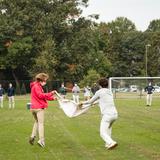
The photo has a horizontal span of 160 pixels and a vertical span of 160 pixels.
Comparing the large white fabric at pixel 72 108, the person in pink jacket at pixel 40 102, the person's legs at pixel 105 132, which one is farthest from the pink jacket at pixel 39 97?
the person's legs at pixel 105 132

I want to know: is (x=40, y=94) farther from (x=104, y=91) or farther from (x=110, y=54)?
(x=110, y=54)

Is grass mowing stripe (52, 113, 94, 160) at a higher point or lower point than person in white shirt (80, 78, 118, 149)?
lower

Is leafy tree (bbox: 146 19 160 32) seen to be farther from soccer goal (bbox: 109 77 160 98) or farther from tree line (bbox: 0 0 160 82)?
soccer goal (bbox: 109 77 160 98)

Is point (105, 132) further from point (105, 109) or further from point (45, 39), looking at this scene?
point (45, 39)

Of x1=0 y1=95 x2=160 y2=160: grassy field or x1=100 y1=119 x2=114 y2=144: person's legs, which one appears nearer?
x1=0 y1=95 x2=160 y2=160: grassy field

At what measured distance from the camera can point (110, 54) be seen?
127 m

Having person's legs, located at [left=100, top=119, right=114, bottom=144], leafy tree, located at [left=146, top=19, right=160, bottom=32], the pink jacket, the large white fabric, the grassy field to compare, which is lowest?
the grassy field

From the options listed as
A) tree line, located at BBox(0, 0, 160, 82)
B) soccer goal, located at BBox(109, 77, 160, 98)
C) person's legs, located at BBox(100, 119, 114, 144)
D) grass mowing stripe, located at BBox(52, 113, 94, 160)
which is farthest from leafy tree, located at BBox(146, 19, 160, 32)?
person's legs, located at BBox(100, 119, 114, 144)

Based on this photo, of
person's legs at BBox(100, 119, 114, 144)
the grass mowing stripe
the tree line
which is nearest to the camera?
the grass mowing stripe

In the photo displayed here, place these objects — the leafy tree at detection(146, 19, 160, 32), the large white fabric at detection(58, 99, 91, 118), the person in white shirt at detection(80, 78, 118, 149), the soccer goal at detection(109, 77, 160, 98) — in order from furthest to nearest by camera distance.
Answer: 1. the leafy tree at detection(146, 19, 160, 32)
2. the soccer goal at detection(109, 77, 160, 98)
3. the large white fabric at detection(58, 99, 91, 118)
4. the person in white shirt at detection(80, 78, 118, 149)

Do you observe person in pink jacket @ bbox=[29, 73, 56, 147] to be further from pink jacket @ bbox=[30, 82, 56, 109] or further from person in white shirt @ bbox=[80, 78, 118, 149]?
person in white shirt @ bbox=[80, 78, 118, 149]

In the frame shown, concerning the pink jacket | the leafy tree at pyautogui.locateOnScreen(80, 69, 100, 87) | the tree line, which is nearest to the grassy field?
the pink jacket

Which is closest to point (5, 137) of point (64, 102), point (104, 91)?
point (64, 102)

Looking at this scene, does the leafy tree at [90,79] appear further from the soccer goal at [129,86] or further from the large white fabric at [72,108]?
the large white fabric at [72,108]
